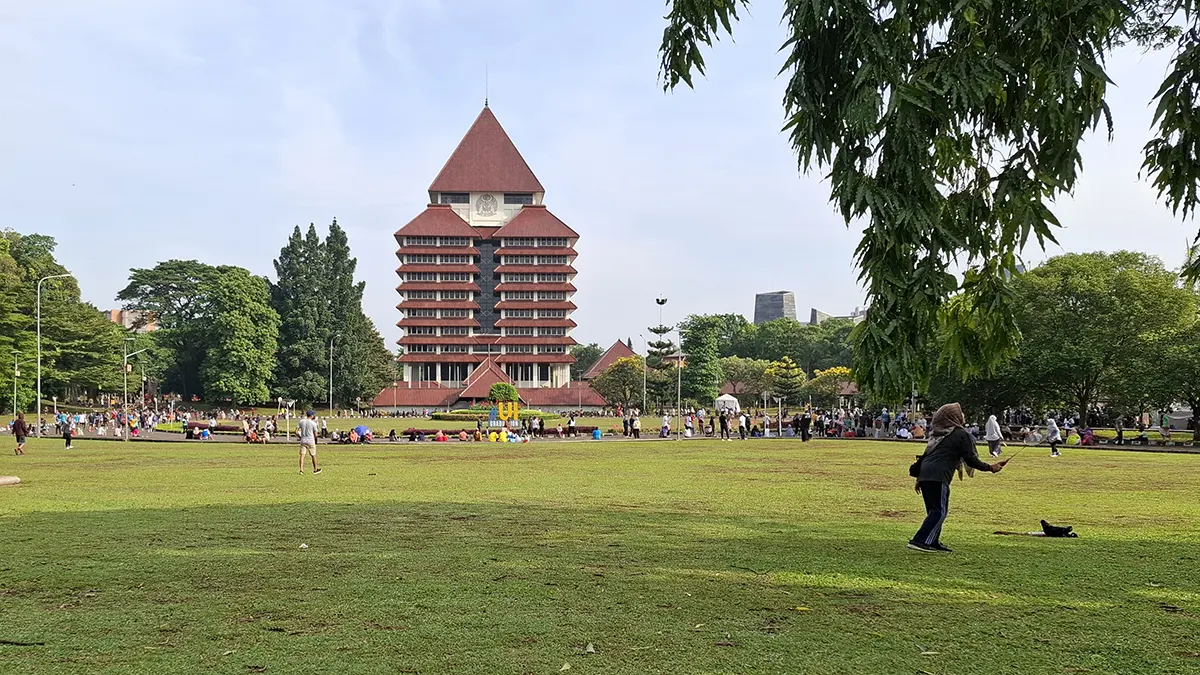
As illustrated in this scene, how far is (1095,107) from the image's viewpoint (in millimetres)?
5926

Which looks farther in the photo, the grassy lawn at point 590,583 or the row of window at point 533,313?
the row of window at point 533,313

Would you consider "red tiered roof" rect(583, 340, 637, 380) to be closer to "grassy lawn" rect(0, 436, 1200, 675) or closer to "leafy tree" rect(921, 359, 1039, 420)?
"leafy tree" rect(921, 359, 1039, 420)

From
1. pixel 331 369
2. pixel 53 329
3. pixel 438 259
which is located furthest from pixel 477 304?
pixel 53 329

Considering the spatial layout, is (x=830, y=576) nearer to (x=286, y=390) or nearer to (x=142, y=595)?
(x=142, y=595)

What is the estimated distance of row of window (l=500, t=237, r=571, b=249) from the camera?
340 feet

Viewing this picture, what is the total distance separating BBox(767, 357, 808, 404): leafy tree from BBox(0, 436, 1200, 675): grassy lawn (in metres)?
81.5

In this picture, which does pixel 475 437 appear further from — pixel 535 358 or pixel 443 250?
pixel 443 250

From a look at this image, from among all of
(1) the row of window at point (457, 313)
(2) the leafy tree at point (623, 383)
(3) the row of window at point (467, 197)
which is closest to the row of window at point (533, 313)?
(1) the row of window at point (457, 313)

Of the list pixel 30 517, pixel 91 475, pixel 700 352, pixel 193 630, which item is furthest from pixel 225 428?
pixel 700 352

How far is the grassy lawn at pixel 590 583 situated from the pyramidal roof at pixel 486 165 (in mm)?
97491

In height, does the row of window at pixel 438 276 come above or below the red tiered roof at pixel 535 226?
below

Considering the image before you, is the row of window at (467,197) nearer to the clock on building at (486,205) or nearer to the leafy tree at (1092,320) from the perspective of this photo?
the clock on building at (486,205)

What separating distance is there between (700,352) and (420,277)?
32567 mm

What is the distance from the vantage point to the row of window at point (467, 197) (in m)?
111
